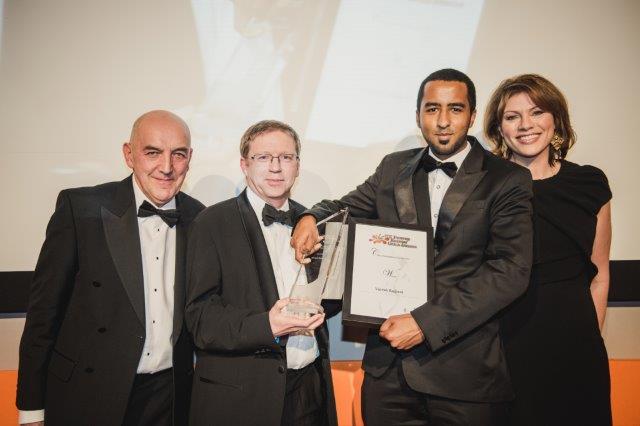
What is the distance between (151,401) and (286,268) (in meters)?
0.97

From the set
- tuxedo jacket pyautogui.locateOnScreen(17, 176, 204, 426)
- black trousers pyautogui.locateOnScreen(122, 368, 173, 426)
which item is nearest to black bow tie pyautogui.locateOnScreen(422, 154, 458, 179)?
tuxedo jacket pyautogui.locateOnScreen(17, 176, 204, 426)

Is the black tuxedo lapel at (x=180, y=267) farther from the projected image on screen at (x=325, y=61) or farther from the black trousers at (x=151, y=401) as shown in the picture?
the projected image on screen at (x=325, y=61)

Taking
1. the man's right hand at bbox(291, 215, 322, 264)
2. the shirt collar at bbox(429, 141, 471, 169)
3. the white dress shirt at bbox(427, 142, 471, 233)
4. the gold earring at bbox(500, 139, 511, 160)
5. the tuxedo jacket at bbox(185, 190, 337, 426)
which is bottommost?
the tuxedo jacket at bbox(185, 190, 337, 426)

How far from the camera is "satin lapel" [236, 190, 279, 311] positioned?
2.03 meters

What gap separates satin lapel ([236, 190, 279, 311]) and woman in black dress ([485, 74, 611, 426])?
1.29 m

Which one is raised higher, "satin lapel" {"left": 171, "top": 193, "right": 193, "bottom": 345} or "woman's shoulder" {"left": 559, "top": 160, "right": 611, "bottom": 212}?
"woman's shoulder" {"left": 559, "top": 160, "right": 611, "bottom": 212}

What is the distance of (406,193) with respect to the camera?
2.15 m

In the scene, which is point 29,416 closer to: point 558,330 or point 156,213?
point 156,213

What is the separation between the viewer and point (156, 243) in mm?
2219

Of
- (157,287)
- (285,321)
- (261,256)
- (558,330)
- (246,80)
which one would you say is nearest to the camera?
(285,321)

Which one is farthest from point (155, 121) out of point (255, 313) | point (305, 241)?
point (255, 313)

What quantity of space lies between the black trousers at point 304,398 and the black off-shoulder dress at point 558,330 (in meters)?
1.03

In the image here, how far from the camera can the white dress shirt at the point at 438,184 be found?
214 centimetres

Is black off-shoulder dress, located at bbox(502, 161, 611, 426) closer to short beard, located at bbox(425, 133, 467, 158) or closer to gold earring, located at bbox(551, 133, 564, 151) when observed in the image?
gold earring, located at bbox(551, 133, 564, 151)
